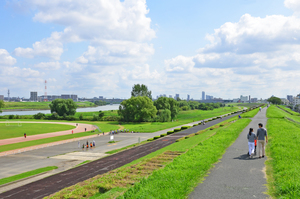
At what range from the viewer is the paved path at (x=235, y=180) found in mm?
8727

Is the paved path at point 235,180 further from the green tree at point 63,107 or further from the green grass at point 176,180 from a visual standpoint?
the green tree at point 63,107

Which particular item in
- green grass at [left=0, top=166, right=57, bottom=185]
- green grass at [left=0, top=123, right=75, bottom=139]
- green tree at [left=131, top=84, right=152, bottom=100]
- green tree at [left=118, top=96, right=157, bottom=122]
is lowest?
green grass at [left=0, top=123, right=75, bottom=139]

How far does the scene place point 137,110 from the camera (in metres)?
103

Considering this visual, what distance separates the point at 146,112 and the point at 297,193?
91.9 metres

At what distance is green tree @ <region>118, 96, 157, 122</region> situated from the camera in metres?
101

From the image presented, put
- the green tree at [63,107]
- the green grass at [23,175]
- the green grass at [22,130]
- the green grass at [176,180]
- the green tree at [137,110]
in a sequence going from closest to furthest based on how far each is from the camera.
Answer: the green grass at [176,180] < the green grass at [23,175] < the green grass at [22,130] < the green tree at [137,110] < the green tree at [63,107]

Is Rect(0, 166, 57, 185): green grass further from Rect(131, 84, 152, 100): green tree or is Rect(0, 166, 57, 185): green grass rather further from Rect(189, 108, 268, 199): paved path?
Rect(131, 84, 152, 100): green tree

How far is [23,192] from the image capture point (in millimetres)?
19094

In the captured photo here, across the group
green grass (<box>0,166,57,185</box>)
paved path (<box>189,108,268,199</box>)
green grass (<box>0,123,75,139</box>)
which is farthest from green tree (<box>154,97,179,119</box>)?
paved path (<box>189,108,268,199</box>)

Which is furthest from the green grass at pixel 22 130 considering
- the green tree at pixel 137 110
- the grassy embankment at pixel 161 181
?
the grassy embankment at pixel 161 181

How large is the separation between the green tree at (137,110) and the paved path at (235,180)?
8645 centimetres

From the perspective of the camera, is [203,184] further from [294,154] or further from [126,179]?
[294,154]

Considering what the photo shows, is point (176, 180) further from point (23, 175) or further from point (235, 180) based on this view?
point (23, 175)

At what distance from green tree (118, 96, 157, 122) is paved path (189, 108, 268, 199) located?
284ft
